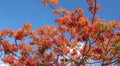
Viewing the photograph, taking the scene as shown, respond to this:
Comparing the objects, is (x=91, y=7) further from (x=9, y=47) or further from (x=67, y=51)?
(x=9, y=47)

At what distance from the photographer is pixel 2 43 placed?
23797mm

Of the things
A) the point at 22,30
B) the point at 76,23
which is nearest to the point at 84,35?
the point at 76,23

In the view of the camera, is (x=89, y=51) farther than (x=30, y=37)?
No

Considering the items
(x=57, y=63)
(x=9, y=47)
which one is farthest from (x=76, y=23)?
(x=9, y=47)

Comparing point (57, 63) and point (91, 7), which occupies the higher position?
point (91, 7)

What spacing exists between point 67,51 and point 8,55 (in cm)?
388

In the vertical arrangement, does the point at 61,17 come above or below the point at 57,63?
above

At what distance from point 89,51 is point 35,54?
3.37 meters

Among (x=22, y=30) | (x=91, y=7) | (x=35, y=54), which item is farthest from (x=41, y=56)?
(x=91, y=7)

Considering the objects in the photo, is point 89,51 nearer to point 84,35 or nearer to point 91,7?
point 84,35

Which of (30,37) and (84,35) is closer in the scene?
(84,35)

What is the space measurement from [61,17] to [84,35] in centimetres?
181

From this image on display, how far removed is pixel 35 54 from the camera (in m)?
23.0

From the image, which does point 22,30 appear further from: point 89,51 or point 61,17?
point 89,51
